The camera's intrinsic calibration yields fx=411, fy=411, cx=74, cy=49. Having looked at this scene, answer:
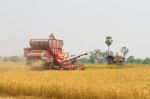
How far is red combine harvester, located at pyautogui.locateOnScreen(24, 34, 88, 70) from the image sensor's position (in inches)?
1114

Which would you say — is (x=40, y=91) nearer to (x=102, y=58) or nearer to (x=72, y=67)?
(x=72, y=67)

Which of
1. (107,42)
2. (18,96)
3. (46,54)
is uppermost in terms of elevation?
(107,42)

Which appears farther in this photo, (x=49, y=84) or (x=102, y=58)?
(x=102, y=58)

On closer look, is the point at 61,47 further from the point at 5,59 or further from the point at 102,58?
the point at 102,58

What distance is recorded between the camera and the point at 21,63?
98.6 feet

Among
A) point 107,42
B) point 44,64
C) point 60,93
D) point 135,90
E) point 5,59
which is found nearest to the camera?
point 135,90

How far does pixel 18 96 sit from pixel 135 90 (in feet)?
15.5

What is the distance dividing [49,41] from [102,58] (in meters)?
84.2

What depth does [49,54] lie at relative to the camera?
2903cm

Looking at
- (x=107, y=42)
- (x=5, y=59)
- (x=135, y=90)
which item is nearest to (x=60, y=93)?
(x=135, y=90)

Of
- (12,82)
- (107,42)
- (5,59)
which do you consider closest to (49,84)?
(12,82)

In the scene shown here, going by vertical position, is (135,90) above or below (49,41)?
below

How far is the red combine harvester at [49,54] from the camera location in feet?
92.8

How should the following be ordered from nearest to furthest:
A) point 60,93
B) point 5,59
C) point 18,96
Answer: point 60,93, point 18,96, point 5,59
